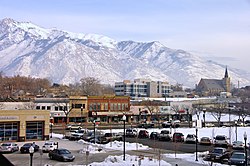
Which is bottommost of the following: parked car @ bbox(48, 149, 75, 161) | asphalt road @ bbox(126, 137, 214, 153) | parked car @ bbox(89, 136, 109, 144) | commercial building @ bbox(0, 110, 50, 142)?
asphalt road @ bbox(126, 137, 214, 153)

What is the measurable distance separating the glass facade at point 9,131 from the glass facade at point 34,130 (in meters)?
1.59

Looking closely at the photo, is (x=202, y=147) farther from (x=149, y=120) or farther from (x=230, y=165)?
(x=149, y=120)

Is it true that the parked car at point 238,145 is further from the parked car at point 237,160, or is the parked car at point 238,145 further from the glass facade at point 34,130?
the glass facade at point 34,130

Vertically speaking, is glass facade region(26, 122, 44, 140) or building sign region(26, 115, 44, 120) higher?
building sign region(26, 115, 44, 120)

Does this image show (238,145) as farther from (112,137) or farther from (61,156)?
(61,156)

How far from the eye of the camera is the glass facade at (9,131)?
4956cm

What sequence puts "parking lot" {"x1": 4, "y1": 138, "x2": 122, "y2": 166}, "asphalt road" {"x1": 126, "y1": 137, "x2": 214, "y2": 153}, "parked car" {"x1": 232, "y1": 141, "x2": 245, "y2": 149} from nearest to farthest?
"parking lot" {"x1": 4, "y1": 138, "x2": 122, "y2": 166}, "asphalt road" {"x1": 126, "y1": 137, "x2": 214, "y2": 153}, "parked car" {"x1": 232, "y1": 141, "x2": 245, "y2": 149}

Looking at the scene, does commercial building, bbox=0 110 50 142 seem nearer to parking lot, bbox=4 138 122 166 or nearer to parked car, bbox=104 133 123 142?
parked car, bbox=104 133 123 142

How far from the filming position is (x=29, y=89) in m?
156

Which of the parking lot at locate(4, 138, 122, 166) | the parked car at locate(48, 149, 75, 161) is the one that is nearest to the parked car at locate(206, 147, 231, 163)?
the parking lot at locate(4, 138, 122, 166)

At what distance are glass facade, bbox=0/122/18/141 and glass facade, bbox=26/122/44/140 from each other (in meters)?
1.59

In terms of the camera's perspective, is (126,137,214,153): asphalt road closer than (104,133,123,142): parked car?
Yes

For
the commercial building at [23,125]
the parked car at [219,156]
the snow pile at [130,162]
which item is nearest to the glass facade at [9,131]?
the commercial building at [23,125]

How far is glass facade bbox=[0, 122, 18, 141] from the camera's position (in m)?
49.6
